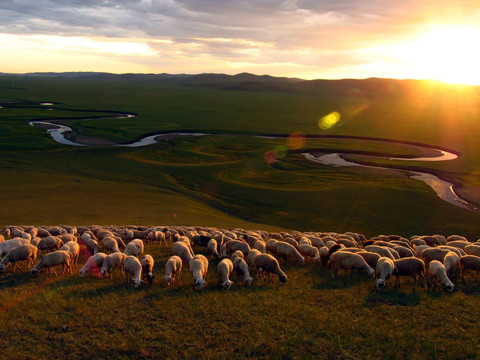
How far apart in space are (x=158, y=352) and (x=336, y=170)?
50.6 metres

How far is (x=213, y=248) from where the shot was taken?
59.9ft

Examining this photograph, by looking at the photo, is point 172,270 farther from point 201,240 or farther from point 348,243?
point 348,243

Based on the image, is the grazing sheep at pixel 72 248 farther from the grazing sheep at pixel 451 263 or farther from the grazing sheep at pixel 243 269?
the grazing sheep at pixel 451 263

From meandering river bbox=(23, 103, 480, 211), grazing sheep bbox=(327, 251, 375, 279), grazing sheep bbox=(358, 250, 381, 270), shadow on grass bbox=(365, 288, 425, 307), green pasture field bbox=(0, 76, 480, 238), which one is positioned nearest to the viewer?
shadow on grass bbox=(365, 288, 425, 307)

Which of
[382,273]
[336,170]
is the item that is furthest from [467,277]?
[336,170]

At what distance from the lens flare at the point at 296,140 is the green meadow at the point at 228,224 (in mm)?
1175

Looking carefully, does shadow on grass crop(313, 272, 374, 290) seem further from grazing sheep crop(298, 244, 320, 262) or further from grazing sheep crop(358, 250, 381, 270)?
grazing sheep crop(298, 244, 320, 262)

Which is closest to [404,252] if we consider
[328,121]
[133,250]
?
[133,250]

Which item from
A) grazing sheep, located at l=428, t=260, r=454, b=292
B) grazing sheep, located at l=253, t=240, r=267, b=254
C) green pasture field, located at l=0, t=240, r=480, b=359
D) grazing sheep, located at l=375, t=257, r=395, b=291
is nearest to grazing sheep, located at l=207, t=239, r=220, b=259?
grazing sheep, located at l=253, t=240, r=267, b=254

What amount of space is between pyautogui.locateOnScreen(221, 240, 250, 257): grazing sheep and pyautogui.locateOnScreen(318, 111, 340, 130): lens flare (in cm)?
8940

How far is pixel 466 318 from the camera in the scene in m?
11.4

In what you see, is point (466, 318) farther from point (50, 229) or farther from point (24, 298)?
point (50, 229)

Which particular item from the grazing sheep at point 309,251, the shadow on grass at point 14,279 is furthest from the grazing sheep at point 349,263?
the shadow on grass at point 14,279

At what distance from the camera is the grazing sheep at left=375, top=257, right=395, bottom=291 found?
44.2 ft
